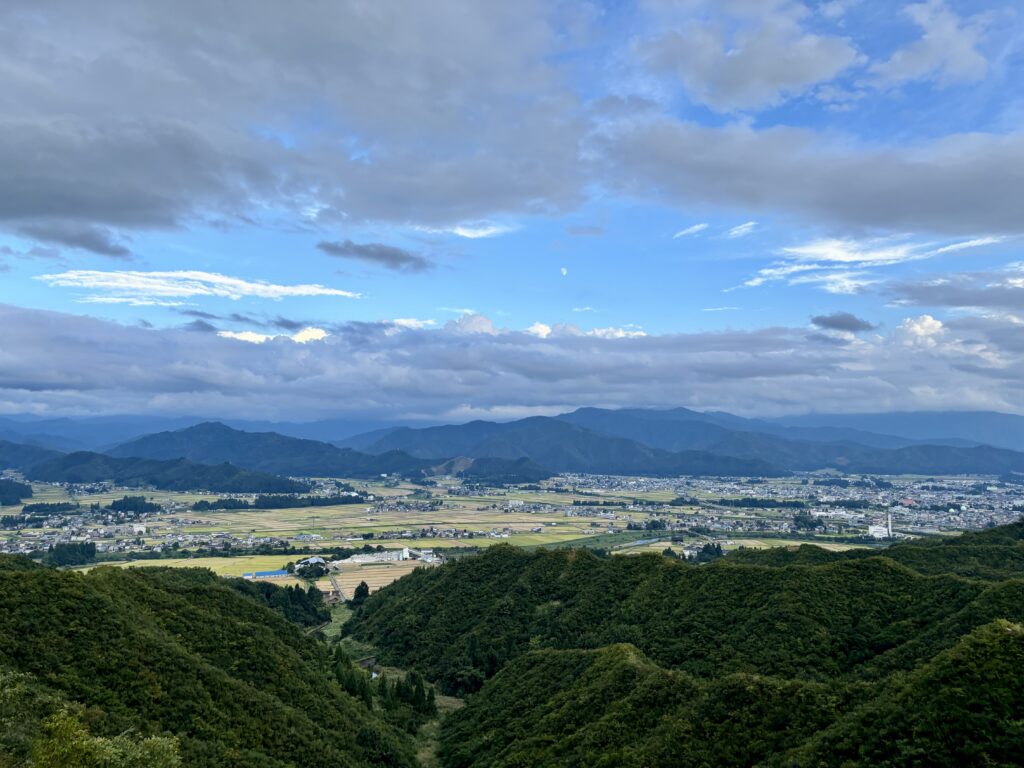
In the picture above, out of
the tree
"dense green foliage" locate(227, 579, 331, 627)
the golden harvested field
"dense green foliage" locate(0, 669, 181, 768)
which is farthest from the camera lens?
the golden harvested field

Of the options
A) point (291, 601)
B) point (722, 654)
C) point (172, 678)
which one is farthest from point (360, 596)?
point (722, 654)

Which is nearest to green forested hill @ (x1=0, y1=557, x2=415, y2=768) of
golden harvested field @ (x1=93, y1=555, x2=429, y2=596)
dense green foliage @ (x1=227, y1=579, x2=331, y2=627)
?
dense green foliage @ (x1=227, y1=579, x2=331, y2=627)

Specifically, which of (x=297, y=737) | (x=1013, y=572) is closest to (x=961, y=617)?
(x=1013, y=572)

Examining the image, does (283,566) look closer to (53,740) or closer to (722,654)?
(722,654)

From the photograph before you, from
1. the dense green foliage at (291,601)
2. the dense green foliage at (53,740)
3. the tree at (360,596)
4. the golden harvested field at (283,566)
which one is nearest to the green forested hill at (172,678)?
the dense green foliage at (53,740)

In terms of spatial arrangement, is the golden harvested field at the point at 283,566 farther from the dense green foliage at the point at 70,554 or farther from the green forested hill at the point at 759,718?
the green forested hill at the point at 759,718

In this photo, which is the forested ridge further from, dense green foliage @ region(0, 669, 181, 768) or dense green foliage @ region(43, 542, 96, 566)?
dense green foliage @ region(43, 542, 96, 566)
